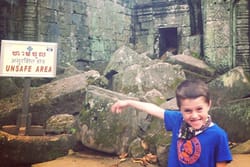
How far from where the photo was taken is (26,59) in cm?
436

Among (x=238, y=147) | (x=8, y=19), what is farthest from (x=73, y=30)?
(x=238, y=147)

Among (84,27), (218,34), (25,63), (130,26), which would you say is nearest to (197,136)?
(25,63)

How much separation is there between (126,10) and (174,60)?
4.84 metres

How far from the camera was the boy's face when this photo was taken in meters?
1.61

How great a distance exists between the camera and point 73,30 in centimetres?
870

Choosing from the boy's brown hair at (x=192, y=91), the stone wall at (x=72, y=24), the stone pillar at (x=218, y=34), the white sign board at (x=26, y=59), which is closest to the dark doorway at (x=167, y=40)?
the stone wall at (x=72, y=24)

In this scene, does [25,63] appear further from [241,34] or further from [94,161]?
[241,34]

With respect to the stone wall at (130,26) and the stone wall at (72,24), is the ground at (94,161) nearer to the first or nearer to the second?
the stone wall at (130,26)

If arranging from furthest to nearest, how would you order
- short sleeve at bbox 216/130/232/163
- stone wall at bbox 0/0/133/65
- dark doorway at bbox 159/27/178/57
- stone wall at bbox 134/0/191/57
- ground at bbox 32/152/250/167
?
dark doorway at bbox 159/27/178/57, stone wall at bbox 134/0/191/57, stone wall at bbox 0/0/133/65, ground at bbox 32/152/250/167, short sleeve at bbox 216/130/232/163

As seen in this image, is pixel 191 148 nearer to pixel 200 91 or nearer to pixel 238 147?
pixel 200 91

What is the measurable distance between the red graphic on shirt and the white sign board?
3120 mm

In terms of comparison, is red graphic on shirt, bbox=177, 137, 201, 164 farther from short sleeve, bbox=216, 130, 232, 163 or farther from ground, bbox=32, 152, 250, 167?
ground, bbox=32, 152, 250, 167

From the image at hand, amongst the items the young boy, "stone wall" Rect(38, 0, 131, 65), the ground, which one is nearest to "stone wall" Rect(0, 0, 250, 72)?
"stone wall" Rect(38, 0, 131, 65)

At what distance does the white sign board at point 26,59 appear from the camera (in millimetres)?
4281
